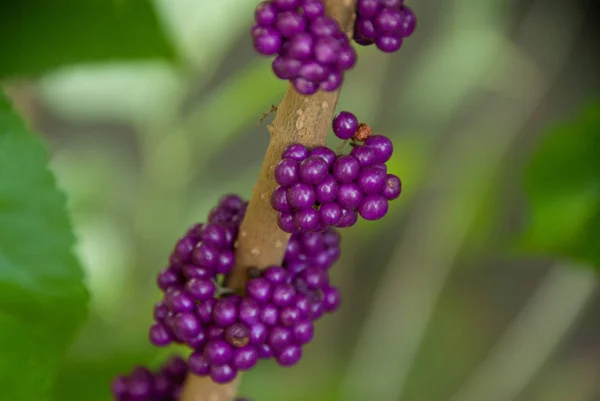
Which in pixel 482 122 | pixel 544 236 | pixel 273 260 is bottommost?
pixel 273 260

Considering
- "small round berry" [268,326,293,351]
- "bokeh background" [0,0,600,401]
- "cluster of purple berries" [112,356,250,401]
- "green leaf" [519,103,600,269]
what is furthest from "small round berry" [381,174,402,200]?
"bokeh background" [0,0,600,401]

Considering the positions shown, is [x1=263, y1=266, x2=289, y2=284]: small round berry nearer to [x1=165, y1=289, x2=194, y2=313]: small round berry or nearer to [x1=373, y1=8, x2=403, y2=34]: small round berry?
[x1=165, y1=289, x2=194, y2=313]: small round berry

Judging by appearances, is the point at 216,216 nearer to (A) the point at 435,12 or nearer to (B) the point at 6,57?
(B) the point at 6,57

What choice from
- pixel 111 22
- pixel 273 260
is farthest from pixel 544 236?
pixel 111 22

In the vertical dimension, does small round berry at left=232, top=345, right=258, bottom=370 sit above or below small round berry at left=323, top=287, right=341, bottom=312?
below

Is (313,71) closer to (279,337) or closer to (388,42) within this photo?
(388,42)

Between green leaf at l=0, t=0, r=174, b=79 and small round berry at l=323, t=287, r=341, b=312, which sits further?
green leaf at l=0, t=0, r=174, b=79

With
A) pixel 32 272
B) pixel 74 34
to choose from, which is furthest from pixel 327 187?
pixel 74 34
